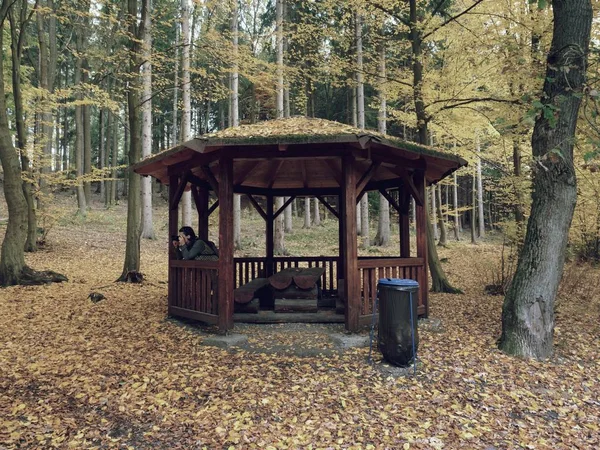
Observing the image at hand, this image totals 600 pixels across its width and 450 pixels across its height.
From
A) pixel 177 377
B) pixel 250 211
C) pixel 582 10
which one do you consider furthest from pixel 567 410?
pixel 250 211

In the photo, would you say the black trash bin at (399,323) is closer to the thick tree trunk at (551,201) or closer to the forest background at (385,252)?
the forest background at (385,252)

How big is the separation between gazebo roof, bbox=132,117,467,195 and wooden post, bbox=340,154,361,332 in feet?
0.96

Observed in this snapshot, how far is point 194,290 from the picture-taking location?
21.1 feet

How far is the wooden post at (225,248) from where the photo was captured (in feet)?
19.2

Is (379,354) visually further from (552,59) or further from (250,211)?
(250,211)

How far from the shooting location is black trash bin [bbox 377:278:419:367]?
4.68m

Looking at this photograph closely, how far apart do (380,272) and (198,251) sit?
3.10 m

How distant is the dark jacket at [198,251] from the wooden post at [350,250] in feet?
7.76

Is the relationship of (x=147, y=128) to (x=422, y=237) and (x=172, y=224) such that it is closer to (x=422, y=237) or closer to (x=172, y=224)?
(x=172, y=224)

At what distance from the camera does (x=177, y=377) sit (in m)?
4.50

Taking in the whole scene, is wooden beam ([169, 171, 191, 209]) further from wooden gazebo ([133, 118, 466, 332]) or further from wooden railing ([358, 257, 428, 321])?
wooden railing ([358, 257, 428, 321])

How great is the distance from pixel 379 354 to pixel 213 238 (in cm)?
1452

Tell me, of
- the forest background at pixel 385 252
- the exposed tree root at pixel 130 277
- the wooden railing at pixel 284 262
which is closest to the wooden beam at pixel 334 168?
the wooden railing at pixel 284 262

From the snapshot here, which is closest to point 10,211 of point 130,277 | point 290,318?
point 130,277
